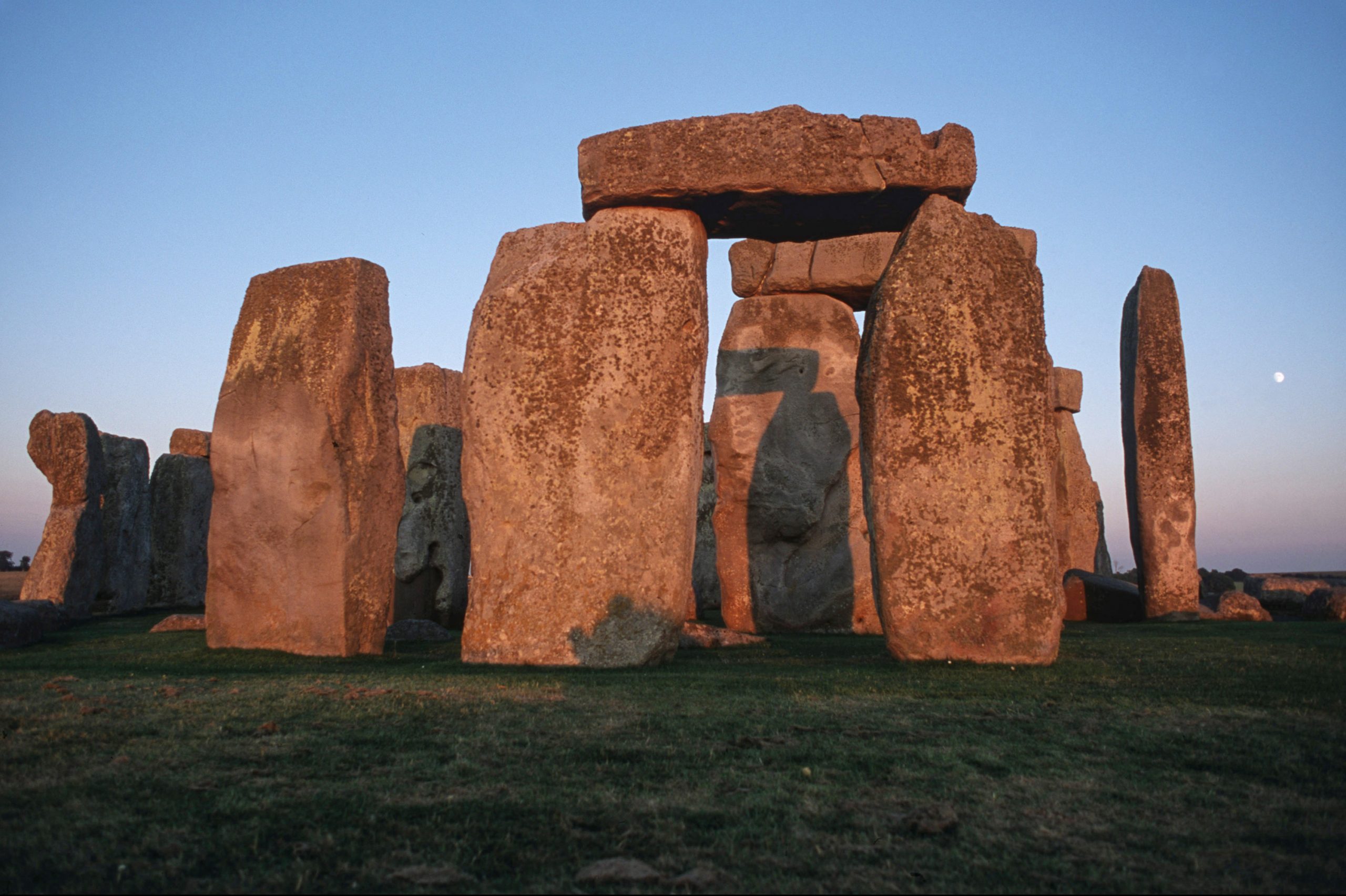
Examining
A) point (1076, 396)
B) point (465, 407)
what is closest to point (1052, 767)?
point (465, 407)

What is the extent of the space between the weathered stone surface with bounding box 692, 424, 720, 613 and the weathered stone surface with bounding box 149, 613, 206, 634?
567 cm

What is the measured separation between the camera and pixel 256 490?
5.88 metres

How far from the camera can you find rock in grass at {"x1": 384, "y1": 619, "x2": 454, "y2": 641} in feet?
23.7

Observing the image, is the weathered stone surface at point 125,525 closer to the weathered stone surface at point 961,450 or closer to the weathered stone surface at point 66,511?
the weathered stone surface at point 66,511

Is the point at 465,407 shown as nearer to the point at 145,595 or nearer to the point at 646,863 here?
the point at 646,863

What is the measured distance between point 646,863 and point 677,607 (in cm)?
341

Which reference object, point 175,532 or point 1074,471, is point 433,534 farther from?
point 1074,471

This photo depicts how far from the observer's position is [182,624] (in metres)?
7.78

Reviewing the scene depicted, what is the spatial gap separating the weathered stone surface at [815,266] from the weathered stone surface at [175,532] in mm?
7863

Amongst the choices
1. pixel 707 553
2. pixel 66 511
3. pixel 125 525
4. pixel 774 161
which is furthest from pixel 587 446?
pixel 125 525

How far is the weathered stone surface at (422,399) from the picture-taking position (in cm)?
981

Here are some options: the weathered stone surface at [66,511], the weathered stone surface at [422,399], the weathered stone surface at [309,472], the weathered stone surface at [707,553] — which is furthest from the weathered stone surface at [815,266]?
the weathered stone surface at [66,511]

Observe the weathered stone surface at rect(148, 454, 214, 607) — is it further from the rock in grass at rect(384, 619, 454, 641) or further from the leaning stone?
the leaning stone

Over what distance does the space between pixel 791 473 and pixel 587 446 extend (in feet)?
14.1
